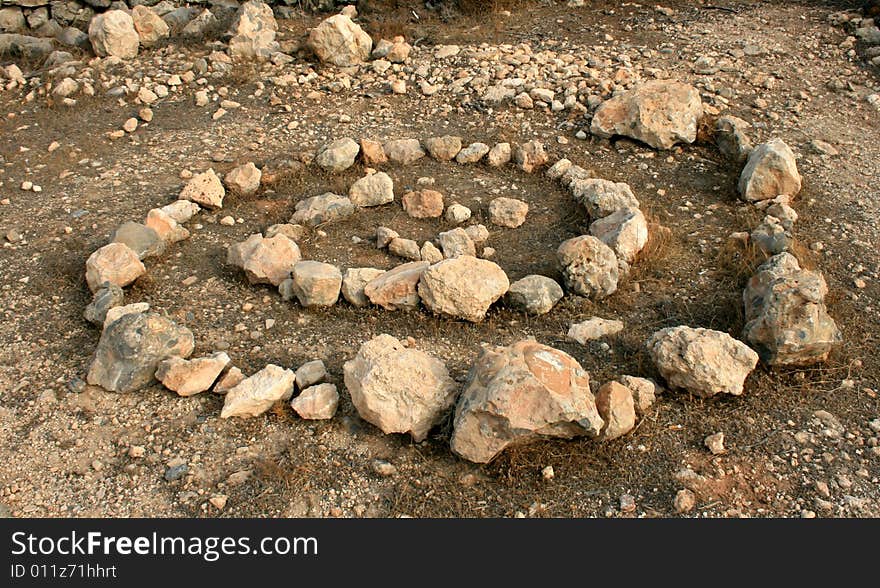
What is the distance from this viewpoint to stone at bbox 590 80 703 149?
741 centimetres

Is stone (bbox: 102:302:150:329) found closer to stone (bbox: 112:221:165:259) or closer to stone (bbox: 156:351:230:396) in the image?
stone (bbox: 156:351:230:396)

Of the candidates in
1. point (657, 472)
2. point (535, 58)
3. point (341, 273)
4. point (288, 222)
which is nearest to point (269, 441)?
point (341, 273)

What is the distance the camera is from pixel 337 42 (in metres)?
8.75

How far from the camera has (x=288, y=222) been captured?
6707 mm

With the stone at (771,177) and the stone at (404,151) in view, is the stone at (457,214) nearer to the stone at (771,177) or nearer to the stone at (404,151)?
the stone at (404,151)

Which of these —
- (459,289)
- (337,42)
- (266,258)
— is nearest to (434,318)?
(459,289)

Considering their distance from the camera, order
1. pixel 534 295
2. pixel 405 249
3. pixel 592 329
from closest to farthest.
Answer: pixel 592 329
pixel 534 295
pixel 405 249

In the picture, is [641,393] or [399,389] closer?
[399,389]

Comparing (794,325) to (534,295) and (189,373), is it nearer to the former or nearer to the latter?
(534,295)

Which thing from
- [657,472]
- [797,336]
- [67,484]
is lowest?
[67,484]

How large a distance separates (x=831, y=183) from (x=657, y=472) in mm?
3767

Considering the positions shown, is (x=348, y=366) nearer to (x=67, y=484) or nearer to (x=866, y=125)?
(x=67, y=484)

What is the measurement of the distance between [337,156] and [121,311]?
2.63 meters

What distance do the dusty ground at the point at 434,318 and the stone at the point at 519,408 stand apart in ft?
0.47
